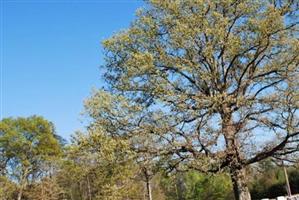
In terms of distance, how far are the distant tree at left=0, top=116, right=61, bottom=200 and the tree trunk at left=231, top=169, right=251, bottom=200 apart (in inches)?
1230

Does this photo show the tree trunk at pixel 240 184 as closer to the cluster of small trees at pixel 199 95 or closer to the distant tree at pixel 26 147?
the cluster of small trees at pixel 199 95

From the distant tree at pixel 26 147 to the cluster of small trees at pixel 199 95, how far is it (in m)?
29.0

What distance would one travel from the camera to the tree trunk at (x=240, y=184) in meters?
14.9

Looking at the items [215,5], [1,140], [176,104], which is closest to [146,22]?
[215,5]

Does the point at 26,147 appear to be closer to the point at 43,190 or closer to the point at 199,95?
the point at 43,190

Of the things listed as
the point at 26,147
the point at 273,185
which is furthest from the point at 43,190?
the point at 273,185

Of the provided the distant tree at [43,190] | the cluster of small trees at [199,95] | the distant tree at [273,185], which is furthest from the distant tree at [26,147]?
the cluster of small trees at [199,95]

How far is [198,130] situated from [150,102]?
6.97 ft

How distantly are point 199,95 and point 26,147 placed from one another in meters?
32.6

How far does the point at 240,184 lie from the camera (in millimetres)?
15164

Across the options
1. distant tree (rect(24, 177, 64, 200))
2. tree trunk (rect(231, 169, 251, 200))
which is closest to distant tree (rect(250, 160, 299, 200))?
distant tree (rect(24, 177, 64, 200))

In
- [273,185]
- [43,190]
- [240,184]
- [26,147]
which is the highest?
[26,147]

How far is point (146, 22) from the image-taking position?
53.7 ft

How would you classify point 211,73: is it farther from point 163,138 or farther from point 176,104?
point 163,138
